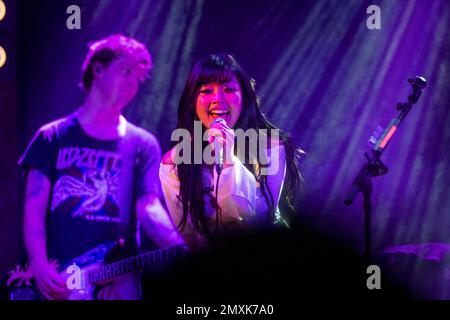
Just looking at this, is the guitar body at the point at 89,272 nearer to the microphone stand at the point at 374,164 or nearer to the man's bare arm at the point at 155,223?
the man's bare arm at the point at 155,223

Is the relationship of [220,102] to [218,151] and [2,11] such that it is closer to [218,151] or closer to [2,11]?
[218,151]

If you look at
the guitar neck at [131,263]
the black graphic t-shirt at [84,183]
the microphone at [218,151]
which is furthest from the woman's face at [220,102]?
the guitar neck at [131,263]

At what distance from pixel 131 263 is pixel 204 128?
2.55ft

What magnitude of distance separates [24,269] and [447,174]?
2261 mm

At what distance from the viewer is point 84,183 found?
288 centimetres

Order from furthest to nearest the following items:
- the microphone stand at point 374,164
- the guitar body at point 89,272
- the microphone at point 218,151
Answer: the microphone stand at point 374,164 → the guitar body at point 89,272 → the microphone at point 218,151

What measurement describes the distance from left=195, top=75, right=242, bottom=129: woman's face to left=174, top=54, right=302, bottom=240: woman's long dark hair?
23mm

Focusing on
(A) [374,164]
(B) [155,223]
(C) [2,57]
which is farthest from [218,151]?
(C) [2,57]

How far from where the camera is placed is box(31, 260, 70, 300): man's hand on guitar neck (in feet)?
9.29

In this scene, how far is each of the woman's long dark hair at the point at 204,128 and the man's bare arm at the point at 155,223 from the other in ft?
0.24

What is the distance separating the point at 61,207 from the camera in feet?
9.41

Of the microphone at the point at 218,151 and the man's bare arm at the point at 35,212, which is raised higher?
the microphone at the point at 218,151

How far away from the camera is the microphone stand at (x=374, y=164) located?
2.94 m
